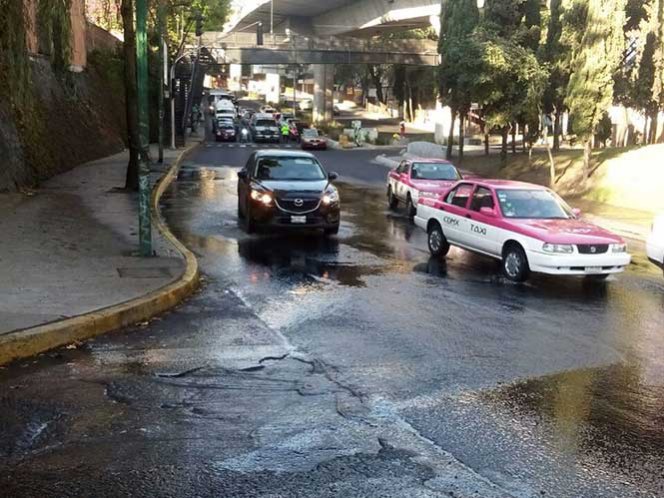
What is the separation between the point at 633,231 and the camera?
1878 centimetres

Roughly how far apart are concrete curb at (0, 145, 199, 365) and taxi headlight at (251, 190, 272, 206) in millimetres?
4313

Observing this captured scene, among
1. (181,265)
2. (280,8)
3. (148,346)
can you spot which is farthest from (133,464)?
(280,8)

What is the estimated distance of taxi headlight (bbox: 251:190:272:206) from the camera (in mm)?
14875

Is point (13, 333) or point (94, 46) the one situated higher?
point (94, 46)

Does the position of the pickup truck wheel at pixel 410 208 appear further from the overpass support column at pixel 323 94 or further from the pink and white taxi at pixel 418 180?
the overpass support column at pixel 323 94

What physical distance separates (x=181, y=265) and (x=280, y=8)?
230 feet

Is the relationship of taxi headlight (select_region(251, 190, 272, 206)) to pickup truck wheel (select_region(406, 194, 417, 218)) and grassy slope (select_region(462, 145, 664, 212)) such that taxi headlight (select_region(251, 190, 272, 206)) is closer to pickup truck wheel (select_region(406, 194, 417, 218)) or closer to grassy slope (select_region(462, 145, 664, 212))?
pickup truck wheel (select_region(406, 194, 417, 218))

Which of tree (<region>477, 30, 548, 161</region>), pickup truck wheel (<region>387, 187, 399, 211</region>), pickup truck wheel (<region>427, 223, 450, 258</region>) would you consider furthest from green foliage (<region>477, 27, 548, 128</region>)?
pickup truck wheel (<region>427, 223, 450, 258</region>)

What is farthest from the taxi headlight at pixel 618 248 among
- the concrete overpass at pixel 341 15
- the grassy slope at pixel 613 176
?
the concrete overpass at pixel 341 15

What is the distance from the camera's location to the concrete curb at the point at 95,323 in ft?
22.9

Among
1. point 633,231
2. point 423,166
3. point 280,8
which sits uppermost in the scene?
point 280,8

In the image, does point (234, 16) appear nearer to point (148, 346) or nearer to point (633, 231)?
point (633, 231)

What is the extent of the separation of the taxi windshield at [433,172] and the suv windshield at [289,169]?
5.07m

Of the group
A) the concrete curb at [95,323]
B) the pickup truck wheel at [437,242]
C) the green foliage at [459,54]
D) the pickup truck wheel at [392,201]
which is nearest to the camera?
the concrete curb at [95,323]
